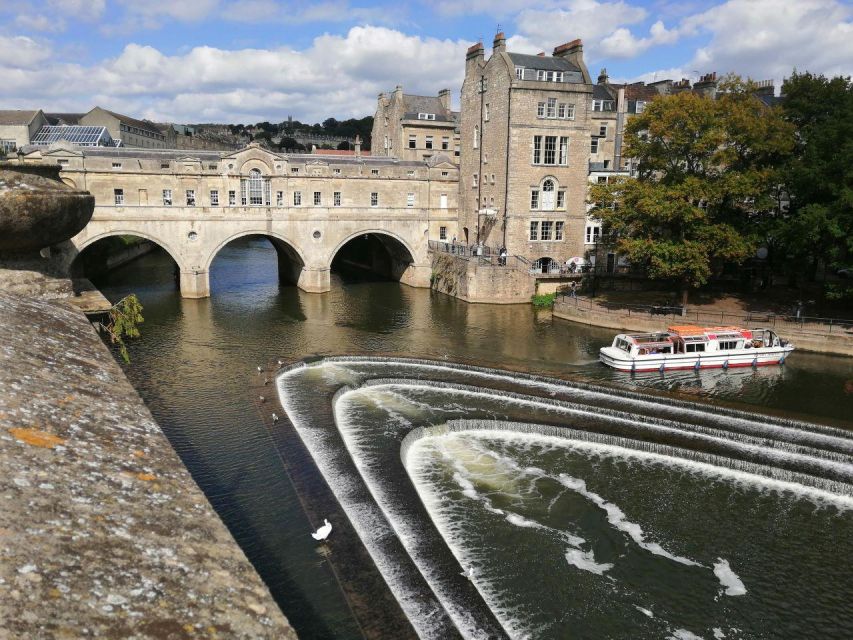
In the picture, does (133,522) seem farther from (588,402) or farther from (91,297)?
(588,402)

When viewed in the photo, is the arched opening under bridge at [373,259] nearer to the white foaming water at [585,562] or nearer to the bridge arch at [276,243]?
the bridge arch at [276,243]

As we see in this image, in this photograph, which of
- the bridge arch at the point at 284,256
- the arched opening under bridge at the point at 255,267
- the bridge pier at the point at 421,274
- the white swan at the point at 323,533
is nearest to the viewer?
the white swan at the point at 323,533

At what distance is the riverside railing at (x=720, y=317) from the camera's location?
3481cm

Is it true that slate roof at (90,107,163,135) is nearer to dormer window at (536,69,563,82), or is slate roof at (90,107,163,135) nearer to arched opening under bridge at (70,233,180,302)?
arched opening under bridge at (70,233,180,302)

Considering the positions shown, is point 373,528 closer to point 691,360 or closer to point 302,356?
point 302,356

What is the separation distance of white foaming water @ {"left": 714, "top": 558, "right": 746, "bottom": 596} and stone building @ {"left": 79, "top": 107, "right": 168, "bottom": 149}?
84.1 metres

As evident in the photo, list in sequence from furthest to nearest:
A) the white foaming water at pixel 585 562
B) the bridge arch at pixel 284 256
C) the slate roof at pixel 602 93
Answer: the slate roof at pixel 602 93 → the bridge arch at pixel 284 256 → the white foaming water at pixel 585 562

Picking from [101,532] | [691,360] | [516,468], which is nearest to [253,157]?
[691,360]

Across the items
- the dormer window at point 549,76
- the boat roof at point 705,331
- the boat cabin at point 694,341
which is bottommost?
the boat cabin at point 694,341

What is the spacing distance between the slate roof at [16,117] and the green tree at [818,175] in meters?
82.4

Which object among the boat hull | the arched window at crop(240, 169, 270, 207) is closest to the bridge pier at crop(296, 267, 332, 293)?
the arched window at crop(240, 169, 270, 207)

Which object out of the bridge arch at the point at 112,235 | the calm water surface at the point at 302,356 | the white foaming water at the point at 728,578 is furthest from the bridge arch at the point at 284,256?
the white foaming water at the point at 728,578

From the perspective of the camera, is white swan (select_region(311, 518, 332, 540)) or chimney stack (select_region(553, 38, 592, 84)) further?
chimney stack (select_region(553, 38, 592, 84))

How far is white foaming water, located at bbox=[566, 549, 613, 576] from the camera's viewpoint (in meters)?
15.2
